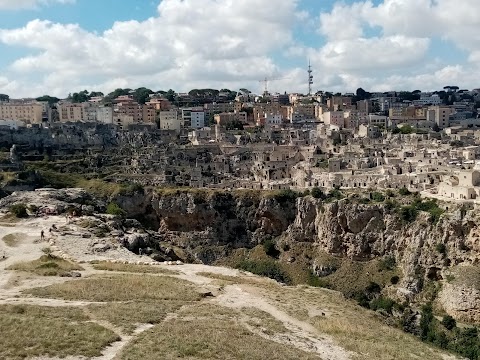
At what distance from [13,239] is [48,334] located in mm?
20555

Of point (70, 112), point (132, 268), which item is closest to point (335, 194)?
point (132, 268)

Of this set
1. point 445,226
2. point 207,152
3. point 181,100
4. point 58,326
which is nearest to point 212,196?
point 207,152

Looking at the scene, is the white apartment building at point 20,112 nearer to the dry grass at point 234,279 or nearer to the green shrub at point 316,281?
the green shrub at point 316,281

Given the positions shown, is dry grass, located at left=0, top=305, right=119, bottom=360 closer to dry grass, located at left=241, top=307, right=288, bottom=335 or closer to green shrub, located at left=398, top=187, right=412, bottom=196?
dry grass, located at left=241, top=307, right=288, bottom=335

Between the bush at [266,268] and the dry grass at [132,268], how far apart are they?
30.3 metres

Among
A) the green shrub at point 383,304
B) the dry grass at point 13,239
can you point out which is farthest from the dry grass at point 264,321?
the green shrub at point 383,304

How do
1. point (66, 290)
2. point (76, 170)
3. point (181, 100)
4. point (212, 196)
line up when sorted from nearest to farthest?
point (66, 290) → point (212, 196) → point (76, 170) → point (181, 100)

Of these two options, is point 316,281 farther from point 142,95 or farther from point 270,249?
point 142,95

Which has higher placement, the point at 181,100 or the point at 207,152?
the point at 181,100

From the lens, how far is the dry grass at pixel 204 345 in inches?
632

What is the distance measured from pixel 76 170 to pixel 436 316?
4770 centimetres

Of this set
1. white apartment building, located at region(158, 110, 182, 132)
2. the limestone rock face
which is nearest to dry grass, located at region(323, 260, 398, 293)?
the limestone rock face

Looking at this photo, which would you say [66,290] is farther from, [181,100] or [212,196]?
[181,100]

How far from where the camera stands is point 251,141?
94.4 m
